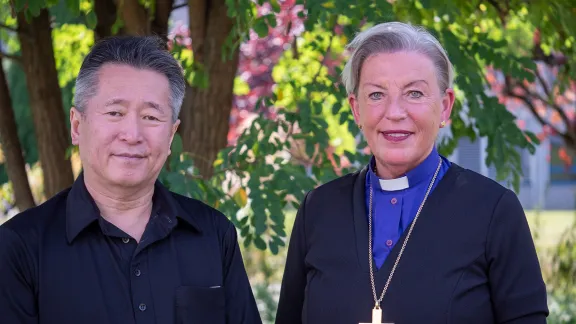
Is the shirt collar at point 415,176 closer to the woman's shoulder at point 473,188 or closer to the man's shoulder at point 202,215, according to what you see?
the woman's shoulder at point 473,188

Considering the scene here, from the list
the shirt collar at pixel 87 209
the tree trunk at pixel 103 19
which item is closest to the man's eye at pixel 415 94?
the shirt collar at pixel 87 209

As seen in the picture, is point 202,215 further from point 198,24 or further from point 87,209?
point 198,24

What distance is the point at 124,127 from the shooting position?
102 inches

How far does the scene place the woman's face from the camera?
2727 millimetres

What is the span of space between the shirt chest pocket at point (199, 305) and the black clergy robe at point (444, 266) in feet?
1.02

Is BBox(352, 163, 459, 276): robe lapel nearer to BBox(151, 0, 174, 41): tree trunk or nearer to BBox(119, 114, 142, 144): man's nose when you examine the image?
BBox(119, 114, 142, 144): man's nose

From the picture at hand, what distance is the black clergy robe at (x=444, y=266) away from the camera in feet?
8.48

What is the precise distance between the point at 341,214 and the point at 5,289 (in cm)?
108

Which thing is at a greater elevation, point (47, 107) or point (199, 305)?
point (47, 107)

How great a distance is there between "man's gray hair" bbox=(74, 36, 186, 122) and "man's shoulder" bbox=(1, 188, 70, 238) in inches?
11.9

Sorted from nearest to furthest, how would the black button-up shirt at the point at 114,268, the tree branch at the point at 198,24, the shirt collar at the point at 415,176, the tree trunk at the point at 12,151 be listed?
1. the black button-up shirt at the point at 114,268
2. the shirt collar at the point at 415,176
3. the tree branch at the point at 198,24
4. the tree trunk at the point at 12,151

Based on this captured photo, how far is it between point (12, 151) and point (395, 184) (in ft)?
10.5

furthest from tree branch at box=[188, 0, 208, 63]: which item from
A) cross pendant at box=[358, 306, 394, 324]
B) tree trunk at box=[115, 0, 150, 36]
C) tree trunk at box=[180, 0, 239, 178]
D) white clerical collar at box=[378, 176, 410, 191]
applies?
cross pendant at box=[358, 306, 394, 324]

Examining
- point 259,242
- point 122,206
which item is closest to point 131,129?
point 122,206
